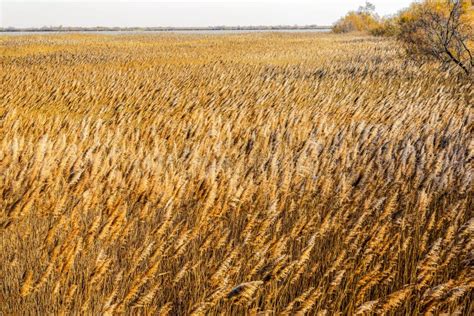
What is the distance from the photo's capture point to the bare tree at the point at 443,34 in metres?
13.9

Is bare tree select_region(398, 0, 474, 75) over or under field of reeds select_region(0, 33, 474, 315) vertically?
over

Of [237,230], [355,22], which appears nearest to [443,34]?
[237,230]

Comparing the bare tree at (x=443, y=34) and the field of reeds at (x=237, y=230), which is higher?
the bare tree at (x=443, y=34)

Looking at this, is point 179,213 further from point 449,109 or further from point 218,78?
point 218,78

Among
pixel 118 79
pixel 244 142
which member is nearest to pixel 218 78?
pixel 118 79

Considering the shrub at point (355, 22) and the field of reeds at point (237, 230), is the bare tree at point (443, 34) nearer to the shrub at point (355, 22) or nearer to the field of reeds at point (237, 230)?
the field of reeds at point (237, 230)

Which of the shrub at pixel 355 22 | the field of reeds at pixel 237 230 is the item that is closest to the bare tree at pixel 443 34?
the field of reeds at pixel 237 230

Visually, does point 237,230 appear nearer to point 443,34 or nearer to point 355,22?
point 443,34

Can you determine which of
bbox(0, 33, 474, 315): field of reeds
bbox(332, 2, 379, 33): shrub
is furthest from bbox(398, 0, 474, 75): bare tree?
bbox(332, 2, 379, 33): shrub

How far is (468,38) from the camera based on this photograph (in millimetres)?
14211

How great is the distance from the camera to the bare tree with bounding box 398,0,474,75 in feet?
45.4

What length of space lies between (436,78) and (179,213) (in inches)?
391

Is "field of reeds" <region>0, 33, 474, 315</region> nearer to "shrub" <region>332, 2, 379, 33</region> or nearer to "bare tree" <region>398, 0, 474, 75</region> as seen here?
"bare tree" <region>398, 0, 474, 75</region>

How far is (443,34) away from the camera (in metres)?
14.8
